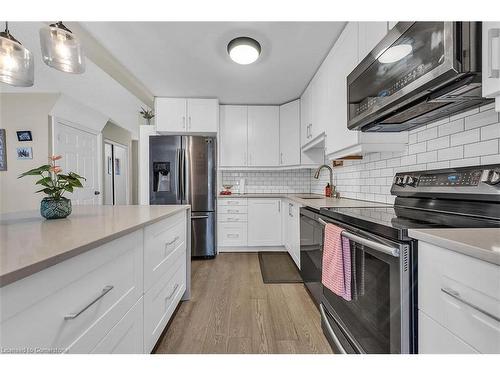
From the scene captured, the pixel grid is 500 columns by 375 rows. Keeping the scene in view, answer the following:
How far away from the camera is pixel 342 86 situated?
1902 millimetres

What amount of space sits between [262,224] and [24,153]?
3334mm

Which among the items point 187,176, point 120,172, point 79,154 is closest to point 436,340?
point 187,176

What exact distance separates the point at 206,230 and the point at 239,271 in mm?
814

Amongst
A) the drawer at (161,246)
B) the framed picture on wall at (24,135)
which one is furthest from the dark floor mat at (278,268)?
the framed picture on wall at (24,135)

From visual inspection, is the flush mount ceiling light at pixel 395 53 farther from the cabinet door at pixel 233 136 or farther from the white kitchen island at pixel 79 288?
the cabinet door at pixel 233 136

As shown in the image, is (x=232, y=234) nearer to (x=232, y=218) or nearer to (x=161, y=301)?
(x=232, y=218)

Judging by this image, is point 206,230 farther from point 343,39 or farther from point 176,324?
point 343,39

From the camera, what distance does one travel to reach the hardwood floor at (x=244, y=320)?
4.83 feet

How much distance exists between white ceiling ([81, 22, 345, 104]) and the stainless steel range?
→ 1479 mm

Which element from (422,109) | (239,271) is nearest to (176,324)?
(239,271)

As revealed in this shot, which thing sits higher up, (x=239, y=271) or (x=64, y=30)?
(x=64, y=30)

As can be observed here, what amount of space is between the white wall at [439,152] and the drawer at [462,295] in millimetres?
727

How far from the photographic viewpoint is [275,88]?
3.14 meters

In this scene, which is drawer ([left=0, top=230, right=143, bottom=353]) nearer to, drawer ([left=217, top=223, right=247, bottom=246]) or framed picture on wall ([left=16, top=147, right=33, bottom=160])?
drawer ([left=217, top=223, right=247, bottom=246])
